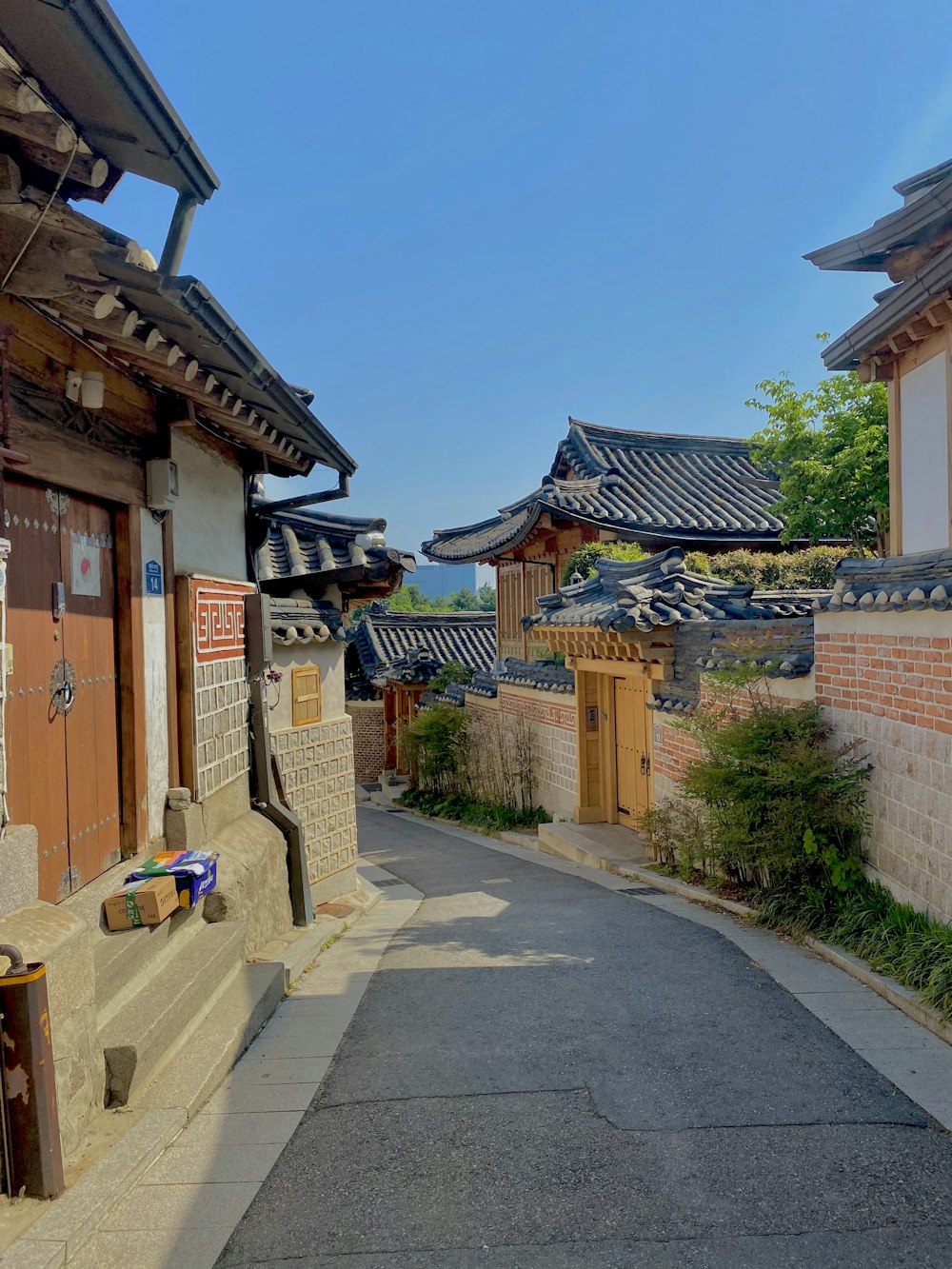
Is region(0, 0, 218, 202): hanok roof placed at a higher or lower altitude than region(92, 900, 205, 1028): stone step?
higher

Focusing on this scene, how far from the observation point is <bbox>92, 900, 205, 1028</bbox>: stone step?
13.4 feet

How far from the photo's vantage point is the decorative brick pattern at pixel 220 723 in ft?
20.5

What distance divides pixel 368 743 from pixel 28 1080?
2409 cm

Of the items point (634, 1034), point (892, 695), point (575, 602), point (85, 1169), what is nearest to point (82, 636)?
point (85, 1169)

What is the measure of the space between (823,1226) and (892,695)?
392 centimetres

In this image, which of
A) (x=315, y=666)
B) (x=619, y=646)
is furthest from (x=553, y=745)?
(x=315, y=666)

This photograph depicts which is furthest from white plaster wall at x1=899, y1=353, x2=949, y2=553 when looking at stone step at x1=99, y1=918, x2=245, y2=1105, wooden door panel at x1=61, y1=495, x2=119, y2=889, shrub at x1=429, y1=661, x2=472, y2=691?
shrub at x1=429, y1=661, x2=472, y2=691

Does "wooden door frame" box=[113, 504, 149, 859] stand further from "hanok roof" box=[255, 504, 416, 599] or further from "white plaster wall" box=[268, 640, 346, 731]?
"hanok roof" box=[255, 504, 416, 599]

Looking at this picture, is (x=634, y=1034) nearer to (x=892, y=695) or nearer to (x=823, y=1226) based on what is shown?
(x=823, y=1226)

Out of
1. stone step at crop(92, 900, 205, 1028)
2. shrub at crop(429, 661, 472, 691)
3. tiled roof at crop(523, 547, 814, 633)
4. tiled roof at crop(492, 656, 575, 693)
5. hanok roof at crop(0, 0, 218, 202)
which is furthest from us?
shrub at crop(429, 661, 472, 691)

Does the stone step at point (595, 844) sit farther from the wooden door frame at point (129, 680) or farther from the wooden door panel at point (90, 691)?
the wooden door panel at point (90, 691)

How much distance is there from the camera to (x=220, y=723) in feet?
22.1

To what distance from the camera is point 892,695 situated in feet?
20.2

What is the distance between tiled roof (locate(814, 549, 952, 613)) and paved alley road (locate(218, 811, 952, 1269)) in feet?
8.25
